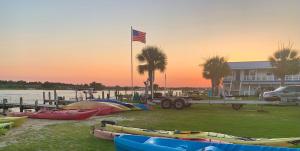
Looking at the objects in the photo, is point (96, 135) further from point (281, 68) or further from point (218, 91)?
point (218, 91)

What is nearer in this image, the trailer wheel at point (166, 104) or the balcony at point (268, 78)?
the trailer wheel at point (166, 104)

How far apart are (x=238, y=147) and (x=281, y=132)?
795cm

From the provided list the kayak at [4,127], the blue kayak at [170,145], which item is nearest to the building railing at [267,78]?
the kayak at [4,127]

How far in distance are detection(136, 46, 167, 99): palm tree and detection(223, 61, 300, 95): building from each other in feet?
58.6

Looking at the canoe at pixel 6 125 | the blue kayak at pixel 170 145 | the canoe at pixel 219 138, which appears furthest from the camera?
the canoe at pixel 6 125

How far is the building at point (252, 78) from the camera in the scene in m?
57.2

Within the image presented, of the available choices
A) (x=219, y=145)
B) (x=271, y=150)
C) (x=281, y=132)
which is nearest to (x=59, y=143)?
(x=219, y=145)

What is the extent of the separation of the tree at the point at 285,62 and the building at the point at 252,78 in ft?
27.1

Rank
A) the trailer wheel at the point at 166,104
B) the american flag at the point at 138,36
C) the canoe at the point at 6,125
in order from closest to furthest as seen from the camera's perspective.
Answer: the canoe at the point at 6,125
the trailer wheel at the point at 166,104
the american flag at the point at 138,36

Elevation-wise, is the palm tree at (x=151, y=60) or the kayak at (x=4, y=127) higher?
the palm tree at (x=151, y=60)

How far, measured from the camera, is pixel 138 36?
121 ft

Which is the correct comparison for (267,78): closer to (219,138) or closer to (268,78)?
(268,78)

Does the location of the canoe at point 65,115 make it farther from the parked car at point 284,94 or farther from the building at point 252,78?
the building at point 252,78

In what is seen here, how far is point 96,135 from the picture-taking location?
44.0 ft
